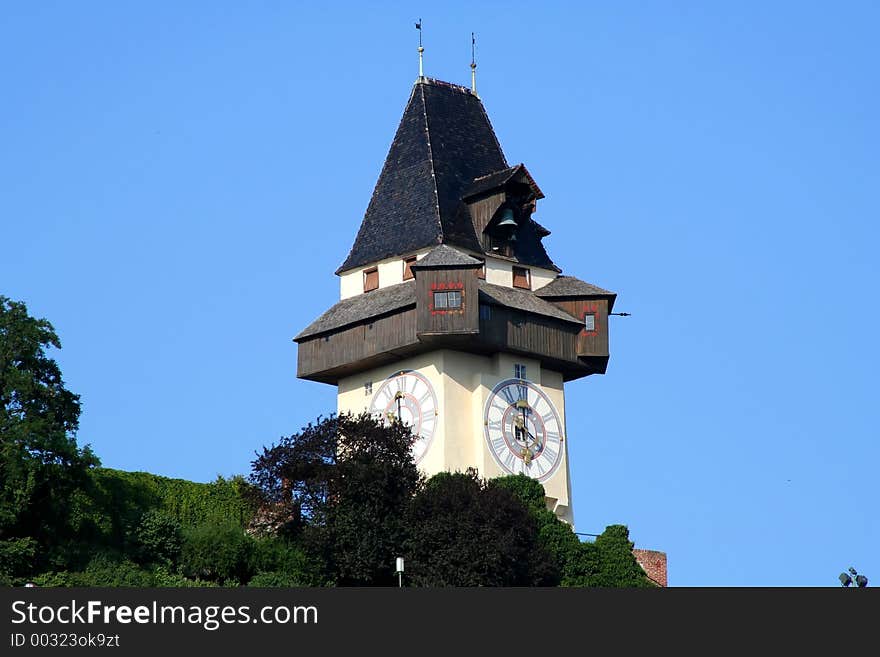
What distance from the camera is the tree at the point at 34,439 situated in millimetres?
58344

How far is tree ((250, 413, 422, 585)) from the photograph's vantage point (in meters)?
62.6

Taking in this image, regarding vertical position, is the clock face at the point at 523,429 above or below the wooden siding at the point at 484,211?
below

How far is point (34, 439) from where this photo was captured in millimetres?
58406

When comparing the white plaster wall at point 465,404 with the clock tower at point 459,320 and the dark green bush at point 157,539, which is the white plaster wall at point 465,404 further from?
the dark green bush at point 157,539

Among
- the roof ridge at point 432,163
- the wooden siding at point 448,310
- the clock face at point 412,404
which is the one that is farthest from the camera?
the roof ridge at point 432,163

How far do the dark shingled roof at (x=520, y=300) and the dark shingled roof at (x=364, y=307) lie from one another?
7.75ft

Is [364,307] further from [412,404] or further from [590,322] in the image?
[590,322]

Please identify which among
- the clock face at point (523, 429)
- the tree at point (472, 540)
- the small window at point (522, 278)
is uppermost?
the small window at point (522, 278)

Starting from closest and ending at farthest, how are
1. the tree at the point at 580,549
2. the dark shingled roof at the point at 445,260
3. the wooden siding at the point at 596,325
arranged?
1. the tree at the point at 580,549
2. the dark shingled roof at the point at 445,260
3. the wooden siding at the point at 596,325

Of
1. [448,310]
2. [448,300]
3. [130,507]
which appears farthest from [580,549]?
[130,507]

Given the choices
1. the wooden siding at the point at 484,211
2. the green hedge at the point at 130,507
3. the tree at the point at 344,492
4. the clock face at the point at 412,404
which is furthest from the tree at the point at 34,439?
the wooden siding at the point at 484,211

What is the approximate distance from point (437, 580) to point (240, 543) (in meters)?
5.66

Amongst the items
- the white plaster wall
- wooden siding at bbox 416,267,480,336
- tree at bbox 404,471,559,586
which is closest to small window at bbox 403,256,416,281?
the white plaster wall

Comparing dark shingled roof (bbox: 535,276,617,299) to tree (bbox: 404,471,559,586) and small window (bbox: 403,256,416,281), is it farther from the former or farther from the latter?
tree (bbox: 404,471,559,586)
